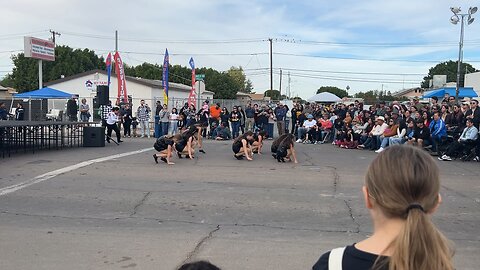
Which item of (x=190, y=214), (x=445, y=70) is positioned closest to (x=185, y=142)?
(x=190, y=214)

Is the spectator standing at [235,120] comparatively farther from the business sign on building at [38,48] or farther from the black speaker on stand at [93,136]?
the business sign on building at [38,48]

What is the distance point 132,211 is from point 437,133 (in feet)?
38.1

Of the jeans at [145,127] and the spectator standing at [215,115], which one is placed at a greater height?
the spectator standing at [215,115]

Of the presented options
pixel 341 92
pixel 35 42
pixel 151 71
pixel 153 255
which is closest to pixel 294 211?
pixel 153 255

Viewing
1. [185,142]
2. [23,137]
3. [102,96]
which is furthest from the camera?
[102,96]

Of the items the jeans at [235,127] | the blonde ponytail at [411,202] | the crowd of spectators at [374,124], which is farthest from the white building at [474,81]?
the blonde ponytail at [411,202]

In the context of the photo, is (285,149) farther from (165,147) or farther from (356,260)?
(356,260)

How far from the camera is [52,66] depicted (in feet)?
231

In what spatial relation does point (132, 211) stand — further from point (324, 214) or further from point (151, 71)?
point (151, 71)

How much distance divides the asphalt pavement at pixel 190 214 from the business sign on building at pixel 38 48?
2554 cm

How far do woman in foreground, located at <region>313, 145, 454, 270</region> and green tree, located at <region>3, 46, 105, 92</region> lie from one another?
2773 inches

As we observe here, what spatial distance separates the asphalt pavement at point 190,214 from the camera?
5.18 m

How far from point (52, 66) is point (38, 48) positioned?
36.4 m

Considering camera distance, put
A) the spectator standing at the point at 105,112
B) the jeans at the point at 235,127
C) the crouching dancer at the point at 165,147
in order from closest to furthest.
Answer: the crouching dancer at the point at 165,147, the spectator standing at the point at 105,112, the jeans at the point at 235,127
